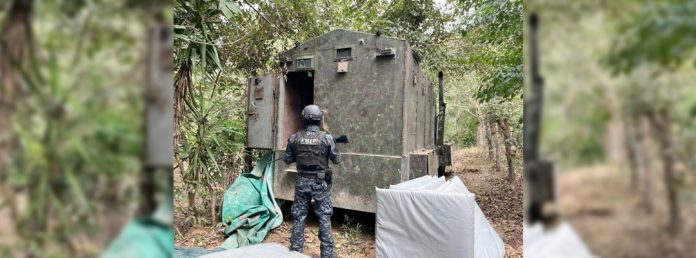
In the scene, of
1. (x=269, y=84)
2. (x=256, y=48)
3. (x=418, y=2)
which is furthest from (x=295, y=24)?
(x=418, y=2)

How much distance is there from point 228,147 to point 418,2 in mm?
5064

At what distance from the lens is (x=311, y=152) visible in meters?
3.42

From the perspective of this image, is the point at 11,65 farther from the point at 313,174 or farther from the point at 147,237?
the point at 313,174

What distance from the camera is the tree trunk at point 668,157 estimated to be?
18.4 inches

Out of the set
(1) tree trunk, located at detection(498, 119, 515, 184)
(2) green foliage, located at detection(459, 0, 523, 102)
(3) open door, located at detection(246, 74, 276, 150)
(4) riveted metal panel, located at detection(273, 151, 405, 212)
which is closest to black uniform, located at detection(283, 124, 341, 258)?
(4) riveted metal panel, located at detection(273, 151, 405, 212)

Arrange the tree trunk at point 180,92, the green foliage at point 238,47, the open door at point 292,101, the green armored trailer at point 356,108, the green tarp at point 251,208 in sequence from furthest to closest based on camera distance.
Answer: the open door at point 292,101
the green armored trailer at point 356,108
the green tarp at point 251,208
the tree trunk at point 180,92
the green foliage at point 238,47

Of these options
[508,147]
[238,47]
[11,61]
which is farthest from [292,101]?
[508,147]

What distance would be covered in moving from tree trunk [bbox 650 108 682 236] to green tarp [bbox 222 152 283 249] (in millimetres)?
3630

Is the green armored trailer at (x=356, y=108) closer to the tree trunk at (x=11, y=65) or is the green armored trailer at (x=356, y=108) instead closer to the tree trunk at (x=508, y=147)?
the tree trunk at (x=11, y=65)

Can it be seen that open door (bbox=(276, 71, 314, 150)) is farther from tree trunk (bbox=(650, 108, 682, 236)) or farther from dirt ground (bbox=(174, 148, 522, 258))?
tree trunk (bbox=(650, 108, 682, 236))

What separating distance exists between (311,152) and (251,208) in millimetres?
1129

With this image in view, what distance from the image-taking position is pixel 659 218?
47 centimetres

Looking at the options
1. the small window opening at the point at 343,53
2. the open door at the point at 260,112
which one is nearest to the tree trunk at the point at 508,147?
the small window opening at the point at 343,53

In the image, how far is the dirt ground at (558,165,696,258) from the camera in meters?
0.46
